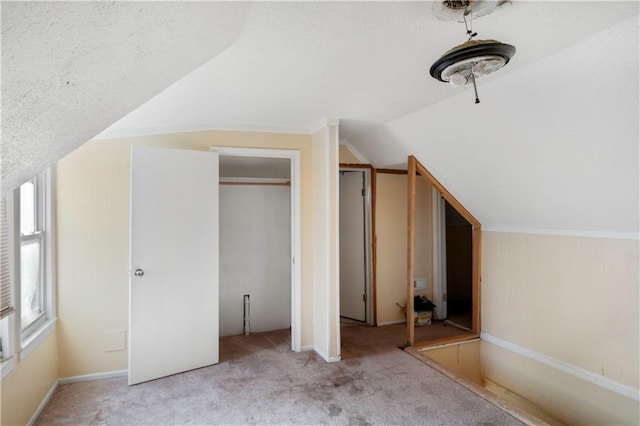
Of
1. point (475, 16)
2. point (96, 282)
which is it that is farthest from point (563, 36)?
point (96, 282)

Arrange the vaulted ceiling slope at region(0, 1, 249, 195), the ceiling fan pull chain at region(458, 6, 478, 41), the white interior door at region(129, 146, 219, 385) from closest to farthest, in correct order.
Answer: the vaulted ceiling slope at region(0, 1, 249, 195)
the ceiling fan pull chain at region(458, 6, 478, 41)
the white interior door at region(129, 146, 219, 385)

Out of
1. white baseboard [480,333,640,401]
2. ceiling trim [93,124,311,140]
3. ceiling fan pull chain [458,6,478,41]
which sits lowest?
white baseboard [480,333,640,401]

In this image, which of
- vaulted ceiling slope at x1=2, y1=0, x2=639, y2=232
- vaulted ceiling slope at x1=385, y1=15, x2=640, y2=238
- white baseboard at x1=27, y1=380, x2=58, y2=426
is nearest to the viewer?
vaulted ceiling slope at x1=2, y1=0, x2=639, y2=232

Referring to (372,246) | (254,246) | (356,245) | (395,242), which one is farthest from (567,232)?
(254,246)

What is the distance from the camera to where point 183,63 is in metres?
1.74

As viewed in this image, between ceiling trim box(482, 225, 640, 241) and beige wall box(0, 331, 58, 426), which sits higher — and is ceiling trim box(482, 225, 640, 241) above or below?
above

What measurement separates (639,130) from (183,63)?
2426 mm

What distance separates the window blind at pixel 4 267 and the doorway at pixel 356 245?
3.05 m

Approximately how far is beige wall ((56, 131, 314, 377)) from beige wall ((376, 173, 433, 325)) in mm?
2691

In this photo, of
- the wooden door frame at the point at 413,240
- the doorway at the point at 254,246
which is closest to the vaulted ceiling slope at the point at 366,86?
the wooden door frame at the point at 413,240

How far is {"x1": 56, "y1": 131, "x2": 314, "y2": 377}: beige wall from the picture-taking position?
295 cm

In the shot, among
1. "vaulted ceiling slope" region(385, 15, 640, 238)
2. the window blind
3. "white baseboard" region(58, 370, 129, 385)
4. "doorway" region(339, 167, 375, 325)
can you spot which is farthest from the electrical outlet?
"vaulted ceiling slope" region(385, 15, 640, 238)

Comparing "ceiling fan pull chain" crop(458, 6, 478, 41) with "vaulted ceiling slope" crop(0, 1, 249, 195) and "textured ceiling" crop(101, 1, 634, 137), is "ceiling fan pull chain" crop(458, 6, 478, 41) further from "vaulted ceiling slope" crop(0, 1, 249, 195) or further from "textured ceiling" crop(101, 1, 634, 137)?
"vaulted ceiling slope" crop(0, 1, 249, 195)

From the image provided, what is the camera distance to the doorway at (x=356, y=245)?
173 inches
